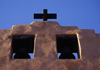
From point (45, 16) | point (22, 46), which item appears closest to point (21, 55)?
point (22, 46)

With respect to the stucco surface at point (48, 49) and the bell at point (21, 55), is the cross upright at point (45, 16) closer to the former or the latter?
the stucco surface at point (48, 49)

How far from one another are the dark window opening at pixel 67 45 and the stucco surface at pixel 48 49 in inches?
6.9

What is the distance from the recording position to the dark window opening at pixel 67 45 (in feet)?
21.3

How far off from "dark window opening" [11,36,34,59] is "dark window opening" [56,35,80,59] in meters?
1.04

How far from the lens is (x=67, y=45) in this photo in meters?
7.18

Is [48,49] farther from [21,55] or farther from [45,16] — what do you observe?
[45,16]

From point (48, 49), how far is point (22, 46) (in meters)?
1.37

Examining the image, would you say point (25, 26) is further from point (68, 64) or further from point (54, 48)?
point (68, 64)

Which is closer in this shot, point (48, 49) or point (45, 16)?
point (48, 49)

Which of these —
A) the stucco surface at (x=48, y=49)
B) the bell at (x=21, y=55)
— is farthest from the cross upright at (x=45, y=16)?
the bell at (x=21, y=55)

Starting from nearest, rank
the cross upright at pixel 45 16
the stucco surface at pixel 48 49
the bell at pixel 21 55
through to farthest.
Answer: the stucco surface at pixel 48 49
the bell at pixel 21 55
the cross upright at pixel 45 16

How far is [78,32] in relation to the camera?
263 inches

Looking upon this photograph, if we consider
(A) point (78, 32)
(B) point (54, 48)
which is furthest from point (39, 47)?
(A) point (78, 32)

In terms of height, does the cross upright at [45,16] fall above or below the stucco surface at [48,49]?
above
